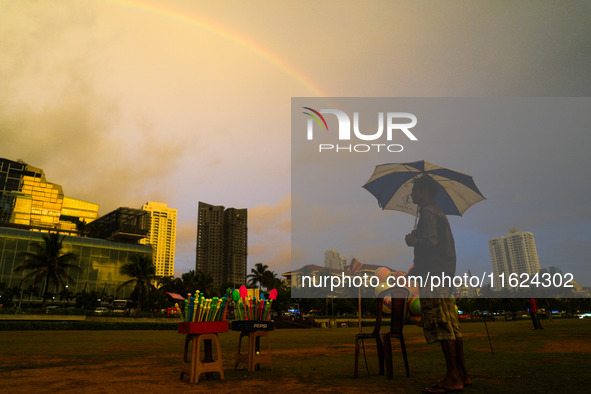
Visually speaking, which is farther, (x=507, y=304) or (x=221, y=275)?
(x=221, y=275)

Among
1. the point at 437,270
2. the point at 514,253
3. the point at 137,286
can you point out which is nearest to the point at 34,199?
the point at 137,286

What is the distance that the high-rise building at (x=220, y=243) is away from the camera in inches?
5133

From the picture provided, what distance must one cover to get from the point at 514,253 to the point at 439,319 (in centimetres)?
1131

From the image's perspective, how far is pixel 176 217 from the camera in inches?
7844

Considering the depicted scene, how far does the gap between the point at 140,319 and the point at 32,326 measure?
1343cm

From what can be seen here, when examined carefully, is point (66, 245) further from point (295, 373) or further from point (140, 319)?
point (295, 373)

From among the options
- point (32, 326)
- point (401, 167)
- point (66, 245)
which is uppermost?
point (66, 245)

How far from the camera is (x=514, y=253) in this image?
48.1ft

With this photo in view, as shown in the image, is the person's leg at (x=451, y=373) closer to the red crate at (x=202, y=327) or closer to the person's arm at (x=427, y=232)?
the person's arm at (x=427, y=232)

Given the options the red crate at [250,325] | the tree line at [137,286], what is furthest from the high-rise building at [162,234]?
the red crate at [250,325]

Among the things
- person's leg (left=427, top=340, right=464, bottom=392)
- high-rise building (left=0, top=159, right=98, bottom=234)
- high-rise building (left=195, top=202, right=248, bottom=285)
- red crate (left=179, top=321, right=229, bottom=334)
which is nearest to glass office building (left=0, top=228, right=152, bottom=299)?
high-rise building (left=0, top=159, right=98, bottom=234)

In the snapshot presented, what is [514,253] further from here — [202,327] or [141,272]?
[141,272]

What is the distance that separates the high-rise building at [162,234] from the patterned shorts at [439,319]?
191535mm

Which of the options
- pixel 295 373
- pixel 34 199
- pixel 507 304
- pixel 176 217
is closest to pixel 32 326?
pixel 295 373
